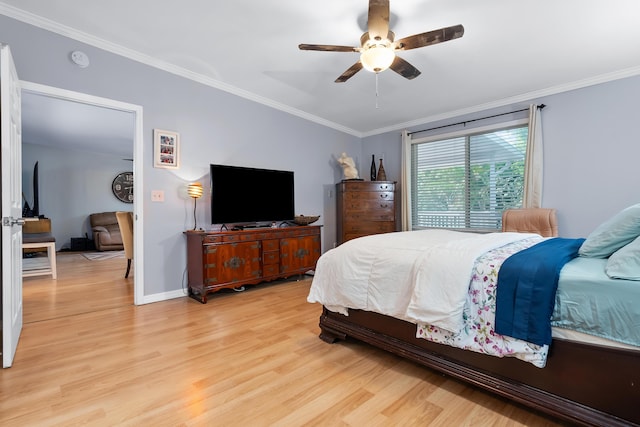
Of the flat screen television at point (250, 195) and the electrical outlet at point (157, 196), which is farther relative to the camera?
the flat screen television at point (250, 195)

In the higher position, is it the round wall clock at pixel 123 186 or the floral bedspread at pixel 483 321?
the round wall clock at pixel 123 186

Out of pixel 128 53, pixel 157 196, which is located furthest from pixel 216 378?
pixel 128 53

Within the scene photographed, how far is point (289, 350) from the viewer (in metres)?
2.08

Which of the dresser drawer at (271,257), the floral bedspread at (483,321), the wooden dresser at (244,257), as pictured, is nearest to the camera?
the floral bedspread at (483,321)

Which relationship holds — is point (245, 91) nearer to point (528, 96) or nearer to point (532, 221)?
Answer: point (528, 96)

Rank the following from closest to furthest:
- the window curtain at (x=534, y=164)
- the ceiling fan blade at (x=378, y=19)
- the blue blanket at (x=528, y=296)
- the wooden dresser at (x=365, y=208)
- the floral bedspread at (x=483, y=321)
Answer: the blue blanket at (x=528, y=296) → the floral bedspread at (x=483, y=321) → the ceiling fan blade at (x=378, y=19) → the window curtain at (x=534, y=164) → the wooden dresser at (x=365, y=208)

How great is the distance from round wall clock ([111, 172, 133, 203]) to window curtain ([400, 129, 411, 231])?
23.7 ft

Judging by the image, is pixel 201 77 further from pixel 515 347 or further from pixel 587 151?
pixel 587 151

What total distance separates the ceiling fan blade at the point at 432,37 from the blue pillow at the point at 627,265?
1566 mm

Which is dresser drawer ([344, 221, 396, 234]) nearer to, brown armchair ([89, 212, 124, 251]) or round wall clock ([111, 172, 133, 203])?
brown armchair ([89, 212, 124, 251])

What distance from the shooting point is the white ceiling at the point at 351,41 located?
2.31 m

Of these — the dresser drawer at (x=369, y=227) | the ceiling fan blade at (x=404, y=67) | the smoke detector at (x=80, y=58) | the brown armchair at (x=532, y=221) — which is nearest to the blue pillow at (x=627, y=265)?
the ceiling fan blade at (x=404, y=67)

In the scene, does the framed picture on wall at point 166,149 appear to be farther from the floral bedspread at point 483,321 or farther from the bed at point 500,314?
the floral bedspread at point 483,321

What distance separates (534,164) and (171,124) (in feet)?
14.3
